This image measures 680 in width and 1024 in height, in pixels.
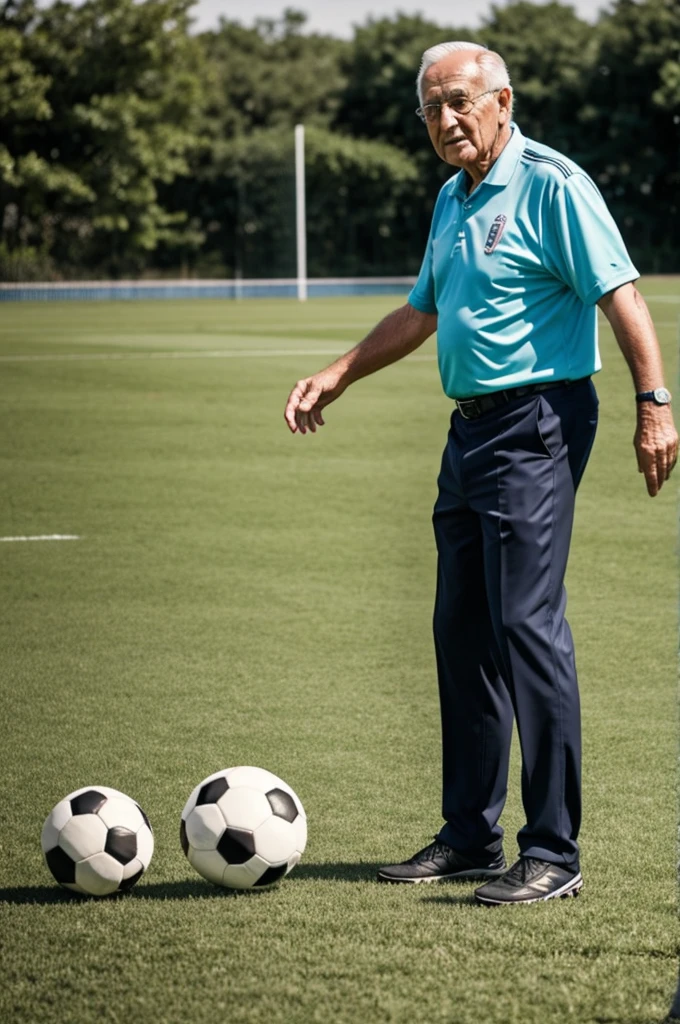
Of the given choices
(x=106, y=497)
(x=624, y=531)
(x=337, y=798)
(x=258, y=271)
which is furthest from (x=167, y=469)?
(x=258, y=271)

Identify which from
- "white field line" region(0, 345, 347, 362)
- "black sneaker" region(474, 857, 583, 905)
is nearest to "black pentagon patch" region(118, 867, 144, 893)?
"black sneaker" region(474, 857, 583, 905)

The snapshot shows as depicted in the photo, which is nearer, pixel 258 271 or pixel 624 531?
pixel 624 531

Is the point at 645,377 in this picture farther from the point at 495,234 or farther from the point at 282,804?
the point at 282,804

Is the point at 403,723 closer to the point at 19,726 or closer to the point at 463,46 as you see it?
the point at 19,726

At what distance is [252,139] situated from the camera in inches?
2079

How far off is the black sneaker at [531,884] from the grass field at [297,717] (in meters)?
0.04

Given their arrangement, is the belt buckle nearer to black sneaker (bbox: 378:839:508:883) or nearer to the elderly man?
the elderly man

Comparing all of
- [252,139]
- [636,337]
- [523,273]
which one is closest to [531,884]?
[636,337]

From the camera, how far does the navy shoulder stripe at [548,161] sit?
3359mm

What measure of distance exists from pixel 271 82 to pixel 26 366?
43.9m

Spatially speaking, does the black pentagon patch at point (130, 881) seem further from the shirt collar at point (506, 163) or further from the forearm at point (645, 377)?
the shirt collar at point (506, 163)

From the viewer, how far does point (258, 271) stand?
50.0 m

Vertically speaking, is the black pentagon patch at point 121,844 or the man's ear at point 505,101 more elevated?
the man's ear at point 505,101

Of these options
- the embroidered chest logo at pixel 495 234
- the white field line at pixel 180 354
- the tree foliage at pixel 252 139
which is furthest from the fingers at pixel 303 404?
the tree foliage at pixel 252 139
